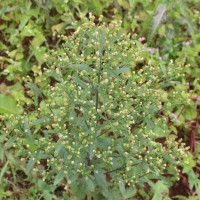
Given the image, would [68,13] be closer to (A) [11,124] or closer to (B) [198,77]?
(B) [198,77]

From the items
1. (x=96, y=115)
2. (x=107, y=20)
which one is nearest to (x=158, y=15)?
(x=107, y=20)

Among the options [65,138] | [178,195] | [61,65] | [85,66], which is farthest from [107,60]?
[178,195]

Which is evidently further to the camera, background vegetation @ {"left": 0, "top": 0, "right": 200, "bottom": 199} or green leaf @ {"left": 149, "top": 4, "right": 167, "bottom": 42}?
green leaf @ {"left": 149, "top": 4, "right": 167, "bottom": 42}

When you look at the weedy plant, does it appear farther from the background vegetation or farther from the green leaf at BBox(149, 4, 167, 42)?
the green leaf at BBox(149, 4, 167, 42)

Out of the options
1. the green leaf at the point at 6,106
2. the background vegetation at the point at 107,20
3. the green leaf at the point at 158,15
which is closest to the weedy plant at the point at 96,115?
the green leaf at the point at 6,106

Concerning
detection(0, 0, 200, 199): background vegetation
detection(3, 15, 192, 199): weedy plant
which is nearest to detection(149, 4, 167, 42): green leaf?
detection(0, 0, 200, 199): background vegetation

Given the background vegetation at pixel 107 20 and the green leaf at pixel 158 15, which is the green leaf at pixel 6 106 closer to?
the background vegetation at pixel 107 20

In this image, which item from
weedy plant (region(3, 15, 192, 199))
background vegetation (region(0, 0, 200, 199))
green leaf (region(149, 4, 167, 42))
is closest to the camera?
weedy plant (region(3, 15, 192, 199))

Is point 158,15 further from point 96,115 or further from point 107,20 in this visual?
point 96,115

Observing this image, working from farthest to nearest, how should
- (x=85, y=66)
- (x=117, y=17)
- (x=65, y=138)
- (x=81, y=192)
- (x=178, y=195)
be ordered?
1. (x=117, y=17)
2. (x=178, y=195)
3. (x=81, y=192)
4. (x=65, y=138)
5. (x=85, y=66)
